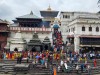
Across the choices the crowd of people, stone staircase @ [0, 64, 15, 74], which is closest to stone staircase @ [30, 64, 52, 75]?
the crowd of people

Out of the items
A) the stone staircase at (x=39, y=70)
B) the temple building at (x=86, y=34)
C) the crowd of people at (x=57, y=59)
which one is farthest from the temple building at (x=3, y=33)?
the stone staircase at (x=39, y=70)

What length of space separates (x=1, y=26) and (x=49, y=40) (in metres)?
8.76

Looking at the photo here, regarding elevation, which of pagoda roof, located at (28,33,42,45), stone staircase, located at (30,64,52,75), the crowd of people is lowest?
stone staircase, located at (30,64,52,75)

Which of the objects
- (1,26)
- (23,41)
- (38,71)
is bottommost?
(38,71)

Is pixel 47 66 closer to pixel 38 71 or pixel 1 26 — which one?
pixel 38 71

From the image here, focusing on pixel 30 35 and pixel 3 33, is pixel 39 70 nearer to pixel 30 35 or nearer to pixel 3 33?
pixel 30 35

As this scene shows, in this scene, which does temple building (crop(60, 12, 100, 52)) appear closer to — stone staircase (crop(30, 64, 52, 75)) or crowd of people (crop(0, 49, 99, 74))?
crowd of people (crop(0, 49, 99, 74))

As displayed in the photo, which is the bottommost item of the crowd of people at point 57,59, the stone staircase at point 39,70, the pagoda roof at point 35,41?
the stone staircase at point 39,70

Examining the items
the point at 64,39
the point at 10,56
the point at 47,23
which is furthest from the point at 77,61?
the point at 47,23

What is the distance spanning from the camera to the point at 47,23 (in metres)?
64.0

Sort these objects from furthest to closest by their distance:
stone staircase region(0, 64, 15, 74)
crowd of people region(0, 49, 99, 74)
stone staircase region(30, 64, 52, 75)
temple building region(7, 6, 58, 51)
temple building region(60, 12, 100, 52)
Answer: temple building region(60, 12, 100, 52)
temple building region(7, 6, 58, 51)
crowd of people region(0, 49, 99, 74)
stone staircase region(0, 64, 15, 74)
stone staircase region(30, 64, 52, 75)

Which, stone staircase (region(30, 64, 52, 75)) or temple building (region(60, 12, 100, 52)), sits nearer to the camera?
stone staircase (region(30, 64, 52, 75))

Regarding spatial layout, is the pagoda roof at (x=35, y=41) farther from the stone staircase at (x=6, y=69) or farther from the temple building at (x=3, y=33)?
the stone staircase at (x=6, y=69)

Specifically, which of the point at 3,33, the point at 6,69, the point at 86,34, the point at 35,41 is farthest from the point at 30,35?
the point at 6,69
